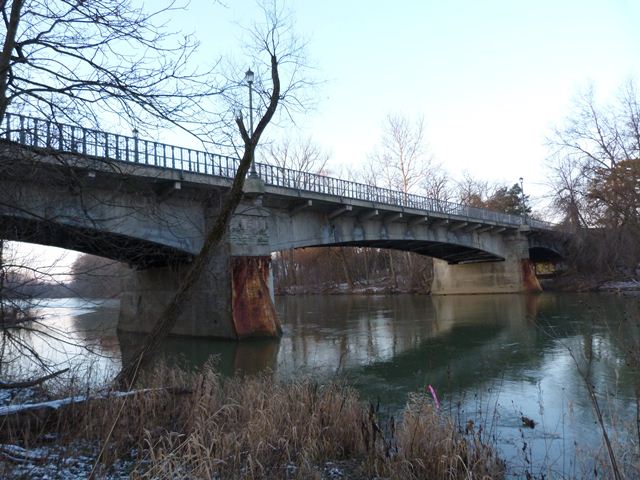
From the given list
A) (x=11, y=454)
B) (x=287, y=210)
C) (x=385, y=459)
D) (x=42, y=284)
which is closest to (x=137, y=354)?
(x=42, y=284)

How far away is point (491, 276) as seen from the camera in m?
44.5

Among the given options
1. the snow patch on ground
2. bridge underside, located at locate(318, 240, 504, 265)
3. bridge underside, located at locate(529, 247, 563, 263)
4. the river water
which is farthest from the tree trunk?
bridge underside, located at locate(529, 247, 563, 263)

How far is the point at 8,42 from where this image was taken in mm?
5281

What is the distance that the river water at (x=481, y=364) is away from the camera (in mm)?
5975

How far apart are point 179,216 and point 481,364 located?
1109cm

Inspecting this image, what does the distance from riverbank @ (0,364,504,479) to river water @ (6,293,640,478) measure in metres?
0.83

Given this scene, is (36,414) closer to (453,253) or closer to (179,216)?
(179,216)

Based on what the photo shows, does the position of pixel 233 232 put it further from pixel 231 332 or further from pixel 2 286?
pixel 2 286

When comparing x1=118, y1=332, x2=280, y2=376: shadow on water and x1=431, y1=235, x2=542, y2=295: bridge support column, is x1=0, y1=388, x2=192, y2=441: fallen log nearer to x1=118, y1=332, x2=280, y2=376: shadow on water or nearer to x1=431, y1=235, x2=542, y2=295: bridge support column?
x1=118, y1=332, x2=280, y2=376: shadow on water

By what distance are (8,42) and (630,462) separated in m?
7.30

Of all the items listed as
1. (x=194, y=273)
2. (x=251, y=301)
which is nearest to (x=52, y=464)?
(x=194, y=273)

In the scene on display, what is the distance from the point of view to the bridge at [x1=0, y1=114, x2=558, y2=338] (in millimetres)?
5668

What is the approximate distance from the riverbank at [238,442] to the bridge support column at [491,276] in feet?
130

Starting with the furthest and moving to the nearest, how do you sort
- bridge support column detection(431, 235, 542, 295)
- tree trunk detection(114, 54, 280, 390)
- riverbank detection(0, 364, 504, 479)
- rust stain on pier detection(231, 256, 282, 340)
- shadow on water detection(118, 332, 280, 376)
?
bridge support column detection(431, 235, 542, 295)
rust stain on pier detection(231, 256, 282, 340)
shadow on water detection(118, 332, 280, 376)
tree trunk detection(114, 54, 280, 390)
riverbank detection(0, 364, 504, 479)
